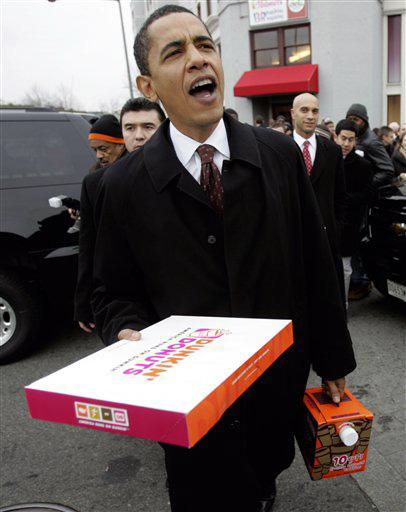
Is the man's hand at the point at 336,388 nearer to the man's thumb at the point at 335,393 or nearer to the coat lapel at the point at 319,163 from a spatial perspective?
the man's thumb at the point at 335,393

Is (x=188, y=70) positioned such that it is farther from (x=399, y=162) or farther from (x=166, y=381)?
(x=399, y=162)

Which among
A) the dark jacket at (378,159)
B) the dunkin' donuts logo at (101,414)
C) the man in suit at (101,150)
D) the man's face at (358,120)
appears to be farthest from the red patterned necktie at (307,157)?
the dunkin' donuts logo at (101,414)

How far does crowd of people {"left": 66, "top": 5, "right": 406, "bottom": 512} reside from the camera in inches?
59.6

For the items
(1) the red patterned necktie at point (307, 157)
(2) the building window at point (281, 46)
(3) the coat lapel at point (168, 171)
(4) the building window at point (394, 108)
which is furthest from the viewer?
(4) the building window at point (394, 108)

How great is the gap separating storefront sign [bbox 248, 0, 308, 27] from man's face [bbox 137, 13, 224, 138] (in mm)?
18315

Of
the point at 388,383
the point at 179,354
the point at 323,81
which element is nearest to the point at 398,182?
the point at 388,383

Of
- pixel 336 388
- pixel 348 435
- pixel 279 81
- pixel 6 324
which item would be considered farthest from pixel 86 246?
pixel 279 81

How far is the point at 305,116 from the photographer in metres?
3.94

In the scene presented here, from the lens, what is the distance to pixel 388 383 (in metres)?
3.22

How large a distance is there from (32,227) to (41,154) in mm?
727

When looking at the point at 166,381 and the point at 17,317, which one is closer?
the point at 166,381

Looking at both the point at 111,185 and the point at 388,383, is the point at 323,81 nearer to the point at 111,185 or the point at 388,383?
the point at 388,383

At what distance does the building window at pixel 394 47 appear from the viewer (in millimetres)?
18500

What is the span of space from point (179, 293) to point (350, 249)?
345 cm
